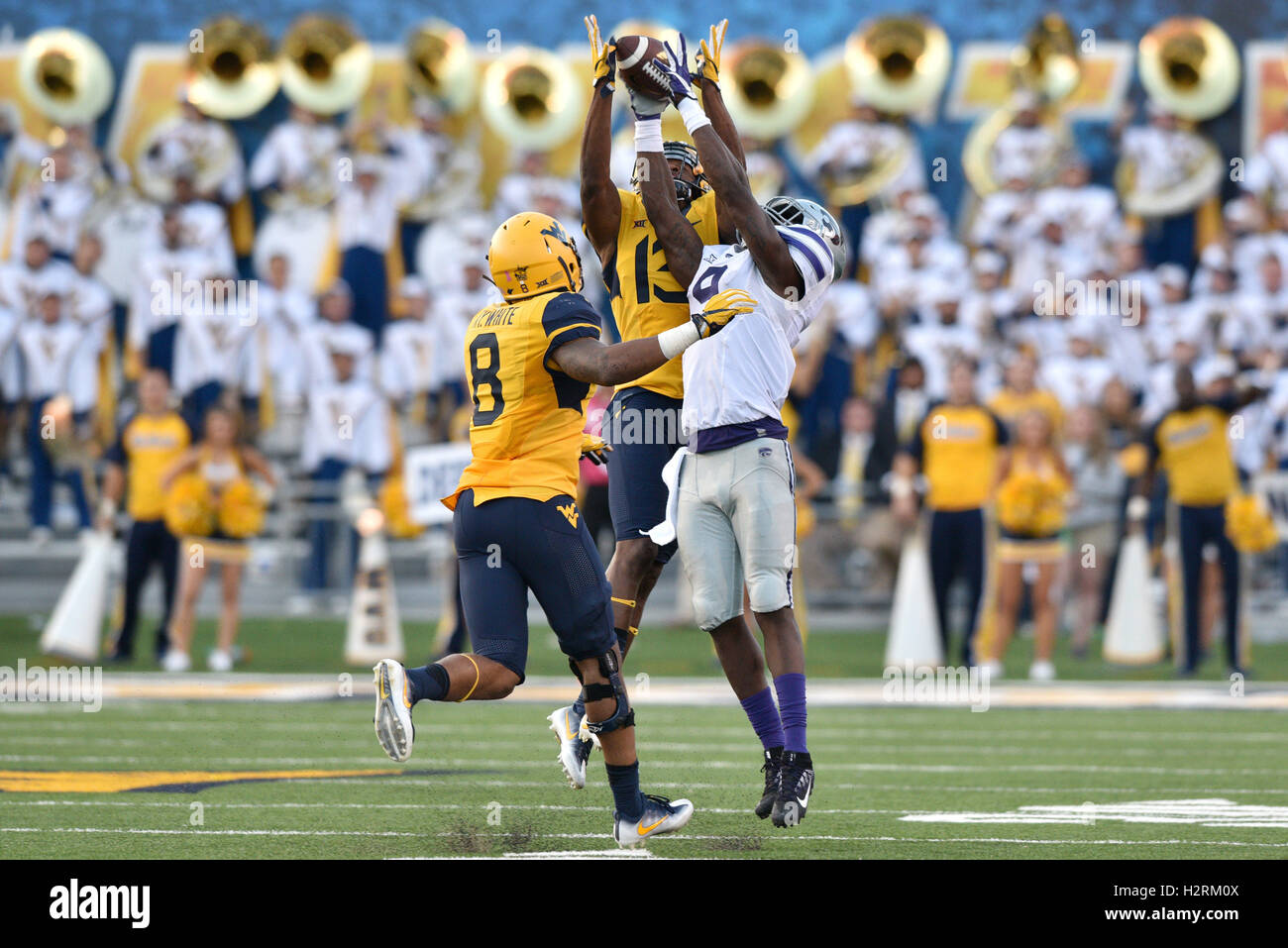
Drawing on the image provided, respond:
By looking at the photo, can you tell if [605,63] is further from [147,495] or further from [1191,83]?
[1191,83]

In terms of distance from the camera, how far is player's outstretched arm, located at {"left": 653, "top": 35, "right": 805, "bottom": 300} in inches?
257

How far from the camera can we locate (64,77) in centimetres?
2047

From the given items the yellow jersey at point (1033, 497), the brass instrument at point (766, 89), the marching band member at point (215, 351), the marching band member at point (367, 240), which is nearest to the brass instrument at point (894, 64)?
the brass instrument at point (766, 89)

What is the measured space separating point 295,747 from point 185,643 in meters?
4.20

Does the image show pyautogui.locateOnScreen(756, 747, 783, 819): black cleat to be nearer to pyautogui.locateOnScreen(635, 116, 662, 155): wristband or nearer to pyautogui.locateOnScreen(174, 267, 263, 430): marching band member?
pyautogui.locateOnScreen(635, 116, 662, 155): wristband

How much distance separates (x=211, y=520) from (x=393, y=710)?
741cm

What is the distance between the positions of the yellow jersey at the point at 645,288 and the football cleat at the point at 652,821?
1576 mm

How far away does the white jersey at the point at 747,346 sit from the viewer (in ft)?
21.9

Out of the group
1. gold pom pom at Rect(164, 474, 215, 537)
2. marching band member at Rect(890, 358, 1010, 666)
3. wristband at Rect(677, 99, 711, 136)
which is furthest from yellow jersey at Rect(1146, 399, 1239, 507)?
wristband at Rect(677, 99, 711, 136)

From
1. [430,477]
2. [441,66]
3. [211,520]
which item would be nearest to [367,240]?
[441,66]

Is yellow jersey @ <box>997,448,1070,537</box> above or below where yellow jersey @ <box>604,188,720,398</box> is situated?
below

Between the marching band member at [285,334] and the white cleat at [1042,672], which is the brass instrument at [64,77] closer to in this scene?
the marching band member at [285,334]

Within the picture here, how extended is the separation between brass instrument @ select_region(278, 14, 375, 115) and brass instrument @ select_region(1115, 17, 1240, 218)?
771 centimetres

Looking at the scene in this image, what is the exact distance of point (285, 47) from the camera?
19969mm
